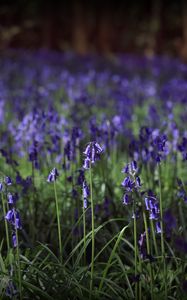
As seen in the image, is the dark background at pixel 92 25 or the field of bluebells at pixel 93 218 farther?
the dark background at pixel 92 25

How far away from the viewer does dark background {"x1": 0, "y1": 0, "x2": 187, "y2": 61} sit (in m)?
25.0

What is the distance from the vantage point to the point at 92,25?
1059 inches

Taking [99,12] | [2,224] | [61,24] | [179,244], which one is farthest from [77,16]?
[179,244]

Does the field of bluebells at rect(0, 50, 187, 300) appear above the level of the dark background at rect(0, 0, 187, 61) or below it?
below

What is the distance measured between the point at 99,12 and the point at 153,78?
480 inches

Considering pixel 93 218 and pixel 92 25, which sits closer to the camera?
pixel 93 218

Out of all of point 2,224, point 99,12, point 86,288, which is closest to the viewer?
point 86,288

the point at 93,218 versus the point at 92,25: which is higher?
the point at 92,25

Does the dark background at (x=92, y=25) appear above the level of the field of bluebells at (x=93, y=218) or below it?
above

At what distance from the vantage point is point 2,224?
12.7ft

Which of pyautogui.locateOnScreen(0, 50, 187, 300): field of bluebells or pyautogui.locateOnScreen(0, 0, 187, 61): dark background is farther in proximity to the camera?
pyautogui.locateOnScreen(0, 0, 187, 61): dark background

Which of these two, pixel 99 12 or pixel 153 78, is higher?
pixel 99 12

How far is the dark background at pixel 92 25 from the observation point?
2497 cm

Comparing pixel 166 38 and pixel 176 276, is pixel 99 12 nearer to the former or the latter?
pixel 166 38
